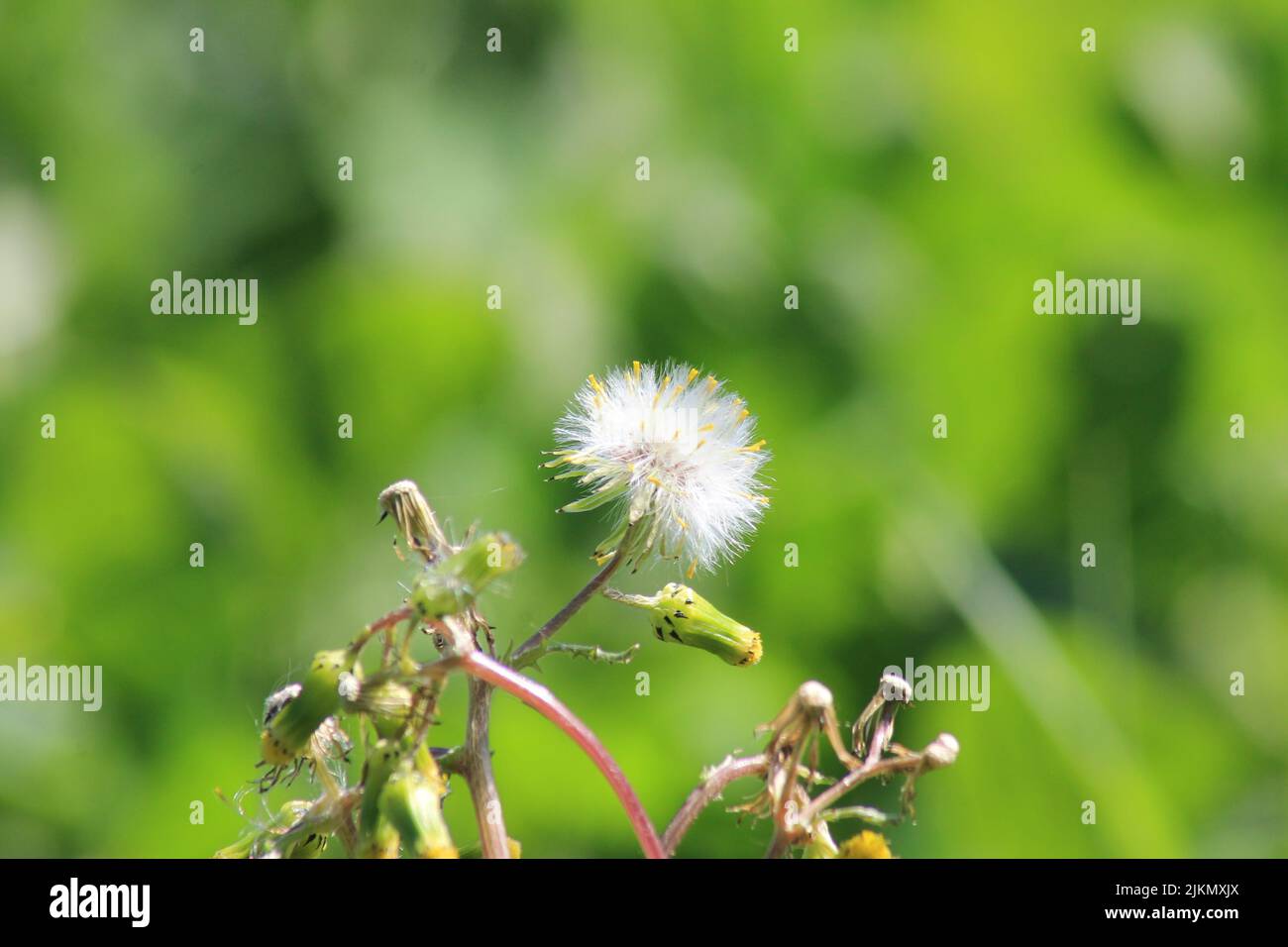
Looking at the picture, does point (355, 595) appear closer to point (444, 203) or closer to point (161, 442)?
point (161, 442)

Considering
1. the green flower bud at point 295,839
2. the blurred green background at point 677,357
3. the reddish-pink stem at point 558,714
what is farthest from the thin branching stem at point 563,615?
the blurred green background at point 677,357

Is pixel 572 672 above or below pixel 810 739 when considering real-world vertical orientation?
above

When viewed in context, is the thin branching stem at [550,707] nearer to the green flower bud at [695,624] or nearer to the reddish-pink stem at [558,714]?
the reddish-pink stem at [558,714]

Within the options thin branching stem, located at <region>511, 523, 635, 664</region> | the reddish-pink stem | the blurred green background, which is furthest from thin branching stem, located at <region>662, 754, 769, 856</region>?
the blurred green background

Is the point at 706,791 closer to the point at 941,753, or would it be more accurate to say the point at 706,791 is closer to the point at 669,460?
the point at 941,753

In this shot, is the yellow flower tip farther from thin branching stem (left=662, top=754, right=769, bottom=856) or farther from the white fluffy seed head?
the white fluffy seed head

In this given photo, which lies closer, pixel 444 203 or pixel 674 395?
pixel 674 395
